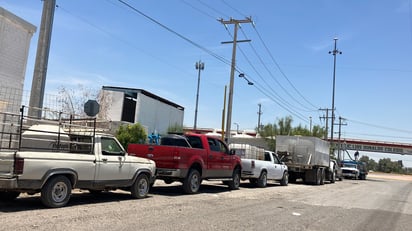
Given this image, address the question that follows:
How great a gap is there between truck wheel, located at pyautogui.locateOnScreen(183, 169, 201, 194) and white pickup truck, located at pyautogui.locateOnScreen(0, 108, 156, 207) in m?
1.83

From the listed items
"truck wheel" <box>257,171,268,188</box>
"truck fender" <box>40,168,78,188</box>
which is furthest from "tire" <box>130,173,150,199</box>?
"truck wheel" <box>257,171,268,188</box>

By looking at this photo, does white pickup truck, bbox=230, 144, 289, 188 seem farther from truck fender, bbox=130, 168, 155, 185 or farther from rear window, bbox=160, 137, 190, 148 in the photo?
truck fender, bbox=130, 168, 155, 185

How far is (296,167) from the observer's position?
2705 centimetres

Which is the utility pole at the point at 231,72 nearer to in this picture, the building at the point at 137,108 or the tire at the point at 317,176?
the tire at the point at 317,176

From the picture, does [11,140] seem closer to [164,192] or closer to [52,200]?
[52,200]

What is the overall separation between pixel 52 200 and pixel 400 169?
128736 millimetres

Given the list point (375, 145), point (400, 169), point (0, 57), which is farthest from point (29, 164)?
point (400, 169)

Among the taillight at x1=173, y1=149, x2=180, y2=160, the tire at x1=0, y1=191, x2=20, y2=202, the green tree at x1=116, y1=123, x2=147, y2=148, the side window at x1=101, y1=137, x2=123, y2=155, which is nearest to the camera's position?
the tire at x1=0, y1=191, x2=20, y2=202

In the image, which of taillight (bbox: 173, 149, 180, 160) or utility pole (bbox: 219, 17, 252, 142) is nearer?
taillight (bbox: 173, 149, 180, 160)

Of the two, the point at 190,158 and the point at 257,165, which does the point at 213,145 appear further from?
the point at 257,165

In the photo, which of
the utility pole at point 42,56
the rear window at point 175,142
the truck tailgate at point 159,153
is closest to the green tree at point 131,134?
the rear window at point 175,142

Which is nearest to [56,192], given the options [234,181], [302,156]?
[234,181]

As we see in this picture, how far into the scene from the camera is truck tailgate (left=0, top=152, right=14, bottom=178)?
8.82 metres

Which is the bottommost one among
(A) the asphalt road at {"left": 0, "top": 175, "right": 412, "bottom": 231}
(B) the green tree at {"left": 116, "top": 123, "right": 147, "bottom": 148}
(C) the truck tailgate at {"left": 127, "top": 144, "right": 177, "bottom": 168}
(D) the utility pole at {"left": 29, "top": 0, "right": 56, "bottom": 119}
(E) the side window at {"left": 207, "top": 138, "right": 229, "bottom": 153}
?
(A) the asphalt road at {"left": 0, "top": 175, "right": 412, "bottom": 231}
